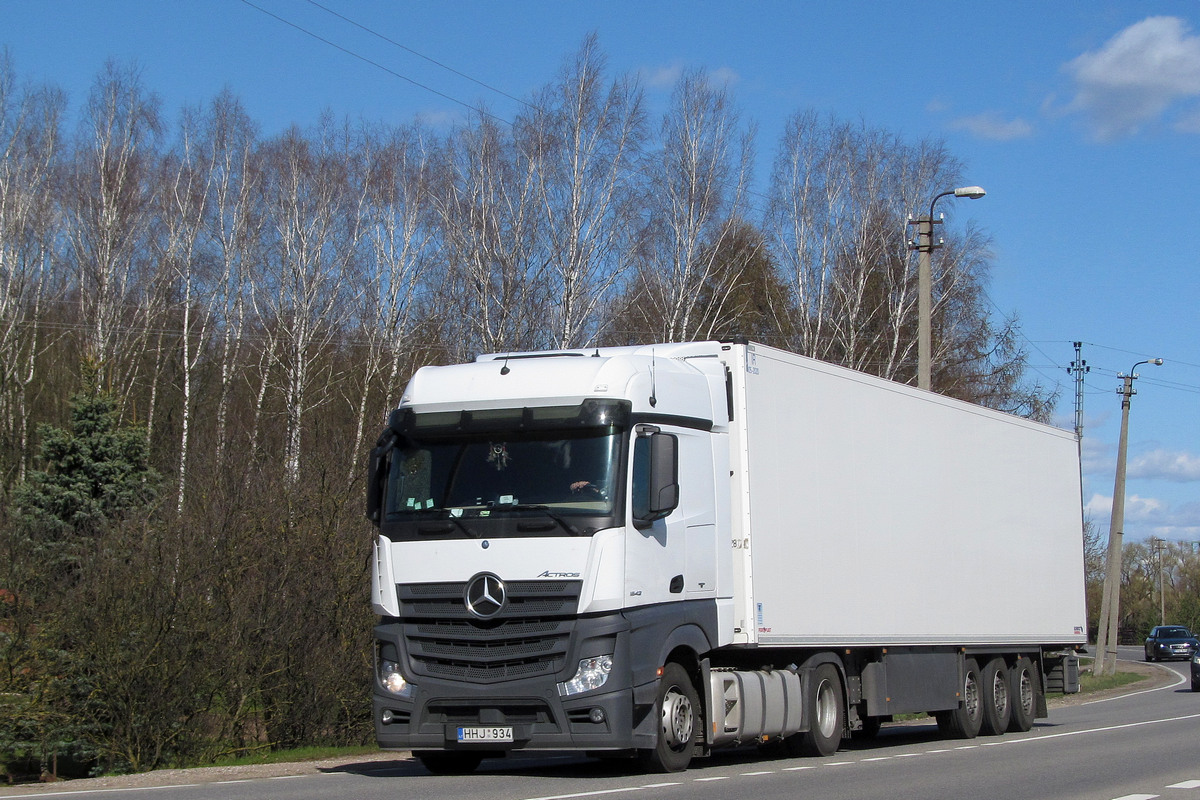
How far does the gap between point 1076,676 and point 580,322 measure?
15522 millimetres

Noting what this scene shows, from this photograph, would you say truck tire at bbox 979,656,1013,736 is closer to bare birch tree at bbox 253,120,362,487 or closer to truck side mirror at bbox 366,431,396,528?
truck side mirror at bbox 366,431,396,528

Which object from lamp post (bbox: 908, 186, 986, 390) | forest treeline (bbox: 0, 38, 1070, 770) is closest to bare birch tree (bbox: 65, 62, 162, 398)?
forest treeline (bbox: 0, 38, 1070, 770)

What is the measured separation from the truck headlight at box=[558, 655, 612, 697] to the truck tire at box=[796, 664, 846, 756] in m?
3.72

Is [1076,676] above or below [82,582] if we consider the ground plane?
below

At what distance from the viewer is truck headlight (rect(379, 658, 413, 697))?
11281mm

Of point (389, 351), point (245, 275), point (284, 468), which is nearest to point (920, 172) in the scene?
point (389, 351)

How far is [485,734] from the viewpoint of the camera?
10914 mm

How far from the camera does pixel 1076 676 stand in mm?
20562

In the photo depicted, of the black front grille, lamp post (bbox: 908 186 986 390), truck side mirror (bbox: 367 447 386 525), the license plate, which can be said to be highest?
lamp post (bbox: 908 186 986 390)

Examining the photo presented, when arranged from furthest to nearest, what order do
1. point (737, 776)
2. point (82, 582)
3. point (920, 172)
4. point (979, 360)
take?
point (979, 360)
point (920, 172)
point (82, 582)
point (737, 776)

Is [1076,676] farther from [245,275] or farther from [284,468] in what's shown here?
[245,275]

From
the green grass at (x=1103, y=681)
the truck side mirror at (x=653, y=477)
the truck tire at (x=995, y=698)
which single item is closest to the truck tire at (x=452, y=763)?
the truck side mirror at (x=653, y=477)

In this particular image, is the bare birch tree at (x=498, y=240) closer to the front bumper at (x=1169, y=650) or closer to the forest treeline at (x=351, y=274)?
the forest treeline at (x=351, y=274)

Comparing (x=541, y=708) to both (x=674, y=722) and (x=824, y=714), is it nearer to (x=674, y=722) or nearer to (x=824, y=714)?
(x=674, y=722)
